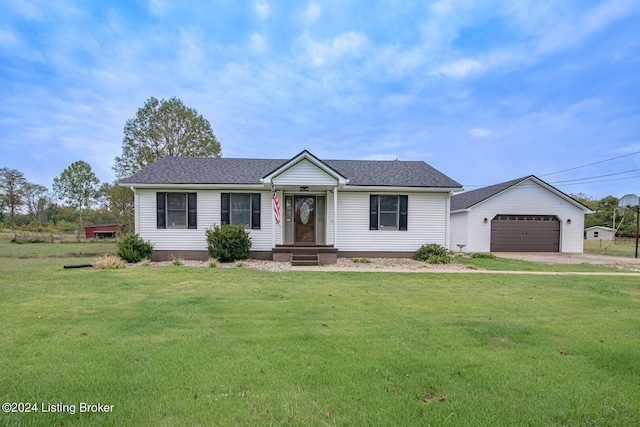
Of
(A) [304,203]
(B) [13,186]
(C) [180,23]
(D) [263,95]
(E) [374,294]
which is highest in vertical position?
(C) [180,23]

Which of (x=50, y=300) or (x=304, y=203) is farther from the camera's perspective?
(x=304, y=203)

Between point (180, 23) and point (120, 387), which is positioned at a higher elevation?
point (180, 23)

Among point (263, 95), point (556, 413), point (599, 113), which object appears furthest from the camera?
point (599, 113)

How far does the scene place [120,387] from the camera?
8.37ft

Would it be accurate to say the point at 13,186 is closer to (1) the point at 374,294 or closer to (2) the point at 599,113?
(1) the point at 374,294

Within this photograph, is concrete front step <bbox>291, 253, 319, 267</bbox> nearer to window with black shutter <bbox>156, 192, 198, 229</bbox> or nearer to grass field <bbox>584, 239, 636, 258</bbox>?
window with black shutter <bbox>156, 192, 198, 229</bbox>

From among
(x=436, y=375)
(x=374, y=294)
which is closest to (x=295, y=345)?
(x=436, y=375)

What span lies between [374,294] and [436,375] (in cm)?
353

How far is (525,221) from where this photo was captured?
17641mm

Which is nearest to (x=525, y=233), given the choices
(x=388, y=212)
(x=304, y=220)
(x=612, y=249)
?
(x=612, y=249)

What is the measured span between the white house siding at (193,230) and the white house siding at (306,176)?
161cm

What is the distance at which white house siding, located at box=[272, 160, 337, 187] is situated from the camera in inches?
450

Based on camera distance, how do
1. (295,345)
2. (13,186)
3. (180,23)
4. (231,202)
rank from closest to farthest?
(295,345) < (231,202) < (180,23) < (13,186)

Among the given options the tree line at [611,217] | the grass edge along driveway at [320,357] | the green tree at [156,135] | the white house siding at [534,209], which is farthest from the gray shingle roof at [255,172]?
the tree line at [611,217]
